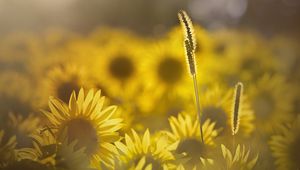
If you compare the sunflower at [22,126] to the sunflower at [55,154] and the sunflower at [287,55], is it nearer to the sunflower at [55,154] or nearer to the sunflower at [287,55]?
the sunflower at [55,154]

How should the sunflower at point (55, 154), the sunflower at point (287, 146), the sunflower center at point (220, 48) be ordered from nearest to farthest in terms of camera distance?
the sunflower at point (55, 154) < the sunflower at point (287, 146) < the sunflower center at point (220, 48)

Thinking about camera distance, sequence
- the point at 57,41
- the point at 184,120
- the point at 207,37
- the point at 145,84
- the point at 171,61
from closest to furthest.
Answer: the point at 184,120 → the point at 145,84 → the point at 171,61 → the point at 207,37 → the point at 57,41

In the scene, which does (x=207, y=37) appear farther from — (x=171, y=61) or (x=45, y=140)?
(x=45, y=140)

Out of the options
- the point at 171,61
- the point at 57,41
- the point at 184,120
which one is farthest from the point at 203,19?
the point at 184,120

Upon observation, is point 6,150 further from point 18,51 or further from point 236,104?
point 18,51

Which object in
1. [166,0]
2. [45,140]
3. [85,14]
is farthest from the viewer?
[166,0]

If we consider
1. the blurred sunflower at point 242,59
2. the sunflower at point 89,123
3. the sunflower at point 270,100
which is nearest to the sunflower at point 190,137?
the sunflower at point 89,123
